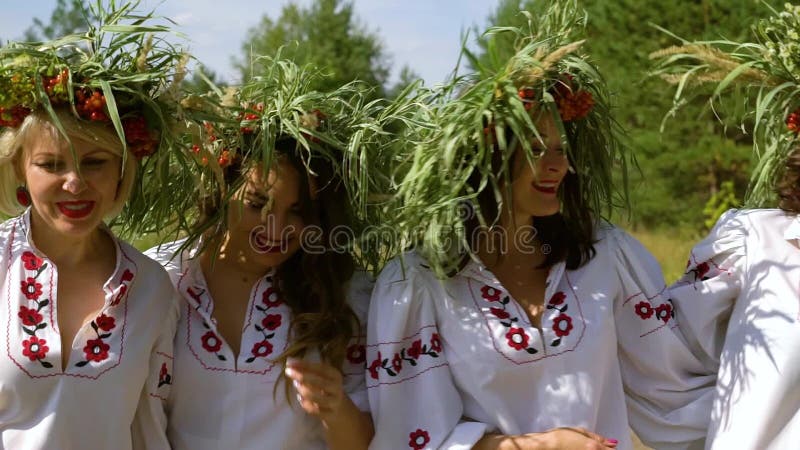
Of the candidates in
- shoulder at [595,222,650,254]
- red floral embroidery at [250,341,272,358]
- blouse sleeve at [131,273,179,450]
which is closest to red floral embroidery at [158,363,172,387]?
blouse sleeve at [131,273,179,450]

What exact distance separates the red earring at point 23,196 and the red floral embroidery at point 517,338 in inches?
53.4

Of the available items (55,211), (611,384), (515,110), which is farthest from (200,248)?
(611,384)

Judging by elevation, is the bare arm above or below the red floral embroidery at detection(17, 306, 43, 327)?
below

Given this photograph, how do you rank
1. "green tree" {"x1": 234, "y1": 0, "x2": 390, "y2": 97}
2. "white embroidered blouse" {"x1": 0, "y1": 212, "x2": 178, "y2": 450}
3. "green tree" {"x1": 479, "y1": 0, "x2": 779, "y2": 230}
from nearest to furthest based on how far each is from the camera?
"white embroidered blouse" {"x1": 0, "y1": 212, "x2": 178, "y2": 450} → "green tree" {"x1": 479, "y1": 0, "x2": 779, "y2": 230} → "green tree" {"x1": 234, "y1": 0, "x2": 390, "y2": 97}

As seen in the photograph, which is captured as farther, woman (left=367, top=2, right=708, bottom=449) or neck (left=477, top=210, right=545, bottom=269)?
neck (left=477, top=210, right=545, bottom=269)

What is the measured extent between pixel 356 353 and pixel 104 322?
72cm

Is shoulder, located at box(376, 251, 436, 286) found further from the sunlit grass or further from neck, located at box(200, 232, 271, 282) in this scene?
the sunlit grass

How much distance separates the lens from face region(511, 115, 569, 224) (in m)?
2.66

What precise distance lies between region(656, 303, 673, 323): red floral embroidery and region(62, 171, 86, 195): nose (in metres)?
1.64

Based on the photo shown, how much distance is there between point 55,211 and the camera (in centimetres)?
251

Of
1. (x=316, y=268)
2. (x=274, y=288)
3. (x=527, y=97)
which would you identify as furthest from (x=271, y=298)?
(x=527, y=97)

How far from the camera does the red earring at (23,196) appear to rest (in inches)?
104

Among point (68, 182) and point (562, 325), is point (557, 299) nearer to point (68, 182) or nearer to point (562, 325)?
point (562, 325)

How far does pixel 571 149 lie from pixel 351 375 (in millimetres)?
911
